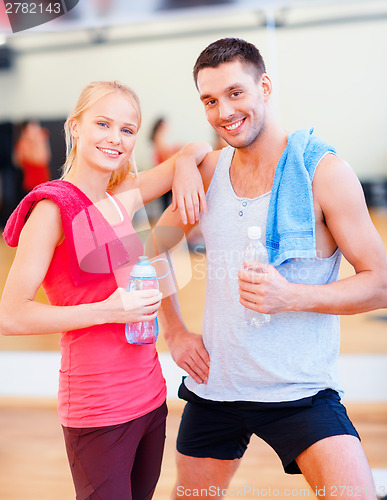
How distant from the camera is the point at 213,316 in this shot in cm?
158

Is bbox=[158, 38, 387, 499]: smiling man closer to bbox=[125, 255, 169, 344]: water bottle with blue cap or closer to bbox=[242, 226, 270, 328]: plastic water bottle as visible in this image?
bbox=[242, 226, 270, 328]: plastic water bottle

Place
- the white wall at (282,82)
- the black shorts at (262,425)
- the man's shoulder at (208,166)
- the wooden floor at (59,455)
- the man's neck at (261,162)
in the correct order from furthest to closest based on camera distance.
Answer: the white wall at (282,82), the wooden floor at (59,455), the man's shoulder at (208,166), the man's neck at (261,162), the black shorts at (262,425)

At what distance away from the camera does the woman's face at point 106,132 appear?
142 centimetres

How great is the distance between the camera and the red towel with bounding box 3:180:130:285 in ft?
4.28

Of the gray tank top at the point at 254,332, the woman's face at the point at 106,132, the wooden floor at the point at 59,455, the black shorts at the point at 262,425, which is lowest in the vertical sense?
the wooden floor at the point at 59,455

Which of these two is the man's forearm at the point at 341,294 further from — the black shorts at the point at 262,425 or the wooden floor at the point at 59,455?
Answer: the wooden floor at the point at 59,455

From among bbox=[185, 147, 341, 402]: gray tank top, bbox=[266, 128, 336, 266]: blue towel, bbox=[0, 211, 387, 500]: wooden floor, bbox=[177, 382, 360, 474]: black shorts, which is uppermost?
bbox=[266, 128, 336, 266]: blue towel

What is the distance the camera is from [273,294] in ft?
4.31

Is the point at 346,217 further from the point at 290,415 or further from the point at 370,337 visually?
the point at 370,337

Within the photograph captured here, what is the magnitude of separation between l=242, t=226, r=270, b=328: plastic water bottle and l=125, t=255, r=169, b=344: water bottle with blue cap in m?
0.22

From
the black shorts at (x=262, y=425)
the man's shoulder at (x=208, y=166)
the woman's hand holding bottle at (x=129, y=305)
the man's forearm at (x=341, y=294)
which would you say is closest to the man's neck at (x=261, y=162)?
the man's shoulder at (x=208, y=166)

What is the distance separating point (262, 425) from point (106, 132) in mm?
840

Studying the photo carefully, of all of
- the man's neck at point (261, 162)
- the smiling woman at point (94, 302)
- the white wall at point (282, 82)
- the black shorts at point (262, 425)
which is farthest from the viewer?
the white wall at point (282, 82)

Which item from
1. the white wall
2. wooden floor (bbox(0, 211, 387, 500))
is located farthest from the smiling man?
the white wall
